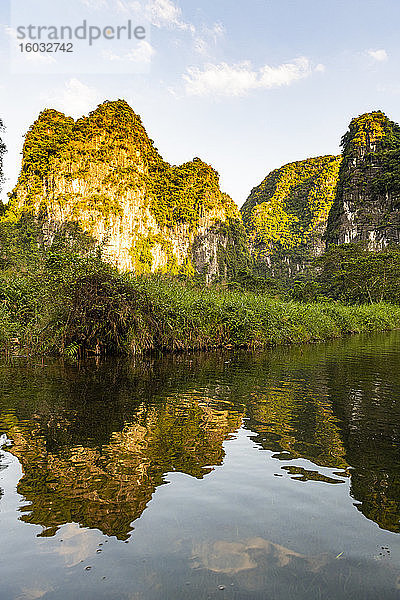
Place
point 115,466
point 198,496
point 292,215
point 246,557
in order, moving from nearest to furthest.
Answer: point 246,557
point 198,496
point 115,466
point 292,215

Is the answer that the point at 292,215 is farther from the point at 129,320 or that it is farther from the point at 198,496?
the point at 198,496

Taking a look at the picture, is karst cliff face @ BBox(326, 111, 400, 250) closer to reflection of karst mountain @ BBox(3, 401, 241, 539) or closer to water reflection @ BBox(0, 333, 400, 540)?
water reflection @ BBox(0, 333, 400, 540)

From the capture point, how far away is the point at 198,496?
3.41 m

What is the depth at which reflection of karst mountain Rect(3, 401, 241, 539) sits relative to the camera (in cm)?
308

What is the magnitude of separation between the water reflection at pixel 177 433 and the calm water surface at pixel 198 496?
0.02 meters

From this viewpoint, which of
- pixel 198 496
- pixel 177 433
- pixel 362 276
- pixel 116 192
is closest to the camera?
pixel 198 496

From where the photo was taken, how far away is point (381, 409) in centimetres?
651

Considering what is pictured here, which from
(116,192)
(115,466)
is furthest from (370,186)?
(115,466)

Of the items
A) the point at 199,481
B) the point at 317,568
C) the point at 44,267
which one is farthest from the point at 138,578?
the point at 44,267

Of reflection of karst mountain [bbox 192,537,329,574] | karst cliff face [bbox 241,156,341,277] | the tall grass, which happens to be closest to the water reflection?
reflection of karst mountain [bbox 192,537,329,574]

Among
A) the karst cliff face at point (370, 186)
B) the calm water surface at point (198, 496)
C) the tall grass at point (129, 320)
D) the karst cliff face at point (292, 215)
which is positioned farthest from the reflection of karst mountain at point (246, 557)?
the karst cliff face at point (292, 215)

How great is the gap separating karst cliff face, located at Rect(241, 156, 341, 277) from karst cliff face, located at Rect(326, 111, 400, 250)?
46.7 m

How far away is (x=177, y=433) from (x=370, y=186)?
7184 centimetres

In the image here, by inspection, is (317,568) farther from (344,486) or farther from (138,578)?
(344,486)
